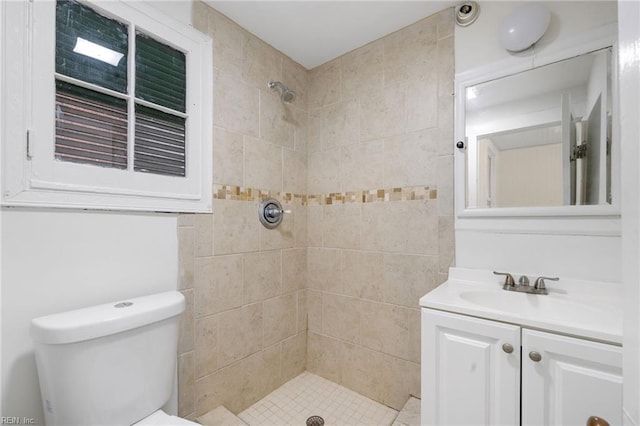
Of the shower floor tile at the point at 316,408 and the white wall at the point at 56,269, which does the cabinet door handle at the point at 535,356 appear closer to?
the shower floor tile at the point at 316,408

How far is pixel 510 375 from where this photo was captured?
0.94 metres

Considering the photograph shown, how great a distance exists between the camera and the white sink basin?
87 centimetres

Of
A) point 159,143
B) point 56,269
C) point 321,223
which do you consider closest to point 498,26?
point 321,223

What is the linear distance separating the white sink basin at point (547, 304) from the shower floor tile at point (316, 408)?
871 mm

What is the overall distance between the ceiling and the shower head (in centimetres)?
27

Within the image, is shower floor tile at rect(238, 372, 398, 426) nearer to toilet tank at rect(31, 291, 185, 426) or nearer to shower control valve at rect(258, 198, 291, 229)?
toilet tank at rect(31, 291, 185, 426)

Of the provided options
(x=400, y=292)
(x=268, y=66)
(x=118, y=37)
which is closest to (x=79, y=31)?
(x=118, y=37)

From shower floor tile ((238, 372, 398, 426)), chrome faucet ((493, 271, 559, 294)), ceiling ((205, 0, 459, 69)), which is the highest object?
ceiling ((205, 0, 459, 69))

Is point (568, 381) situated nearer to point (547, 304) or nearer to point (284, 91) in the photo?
point (547, 304)

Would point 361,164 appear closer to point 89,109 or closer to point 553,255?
point 553,255

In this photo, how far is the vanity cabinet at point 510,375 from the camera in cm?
81

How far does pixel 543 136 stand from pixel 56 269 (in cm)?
201

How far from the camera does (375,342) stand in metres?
1.73

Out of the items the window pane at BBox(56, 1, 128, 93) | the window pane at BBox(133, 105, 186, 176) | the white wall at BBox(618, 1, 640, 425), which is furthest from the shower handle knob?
the white wall at BBox(618, 1, 640, 425)
